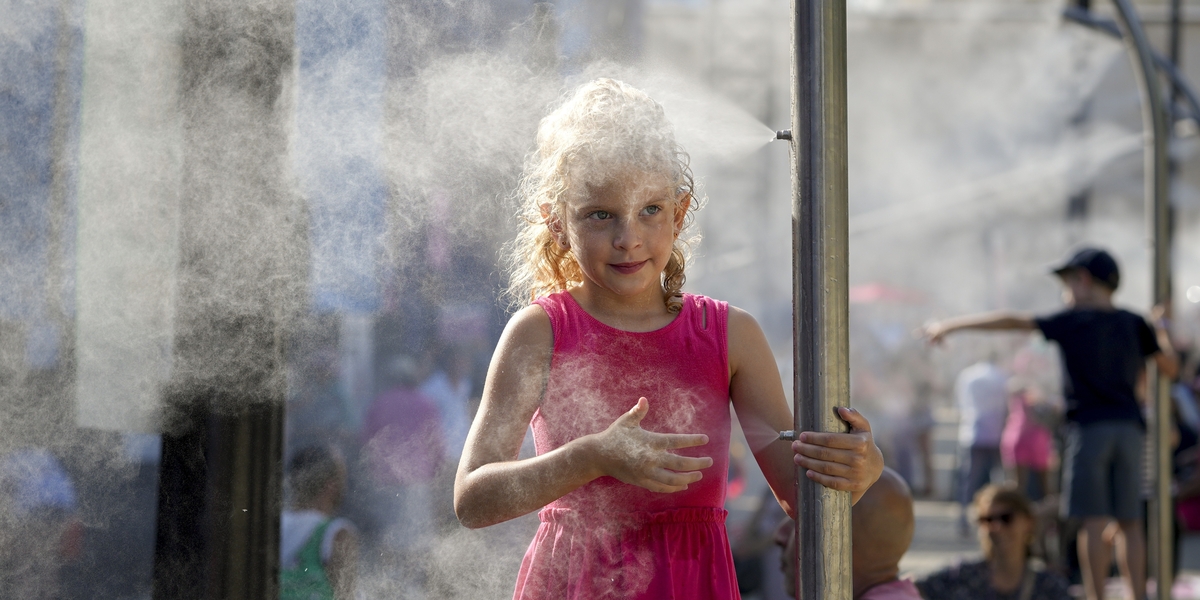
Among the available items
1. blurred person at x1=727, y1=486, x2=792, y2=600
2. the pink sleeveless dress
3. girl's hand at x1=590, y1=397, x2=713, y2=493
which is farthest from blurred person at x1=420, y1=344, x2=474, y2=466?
blurred person at x1=727, y1=486, x2=792, y2=600

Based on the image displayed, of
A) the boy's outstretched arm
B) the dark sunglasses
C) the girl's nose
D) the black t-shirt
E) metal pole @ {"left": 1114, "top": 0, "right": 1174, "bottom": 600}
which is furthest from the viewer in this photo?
the boy's outstretched arm

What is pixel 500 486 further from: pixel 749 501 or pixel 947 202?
pixel 947 202

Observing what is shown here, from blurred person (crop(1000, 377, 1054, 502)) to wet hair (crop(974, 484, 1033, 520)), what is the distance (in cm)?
326

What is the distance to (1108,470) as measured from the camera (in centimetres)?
462

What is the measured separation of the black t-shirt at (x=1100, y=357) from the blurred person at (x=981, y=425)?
3.04 m

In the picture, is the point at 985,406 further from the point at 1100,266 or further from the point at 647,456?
the point at 647,456

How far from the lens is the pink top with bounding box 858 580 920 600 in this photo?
1923 mm

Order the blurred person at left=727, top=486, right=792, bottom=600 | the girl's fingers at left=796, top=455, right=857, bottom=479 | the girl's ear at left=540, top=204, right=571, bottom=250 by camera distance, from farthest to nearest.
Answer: the blurred person at left=727, top=486, right=792, bottom=600 → the girl's ear at left=540, top=204, right=571, bottom=250 → the girl's fingers at left=796, top=455, right=857, bottom=479

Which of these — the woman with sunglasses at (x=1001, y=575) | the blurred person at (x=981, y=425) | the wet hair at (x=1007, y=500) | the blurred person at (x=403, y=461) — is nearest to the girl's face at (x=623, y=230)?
the blurred person at (x=403, y=461)

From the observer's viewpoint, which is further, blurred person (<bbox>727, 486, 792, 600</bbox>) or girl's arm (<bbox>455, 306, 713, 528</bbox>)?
blurred person (<bbox>727, 486, 792, 600</bbox>)

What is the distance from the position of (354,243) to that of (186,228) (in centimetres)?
27

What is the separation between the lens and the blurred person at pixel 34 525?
1.65 m

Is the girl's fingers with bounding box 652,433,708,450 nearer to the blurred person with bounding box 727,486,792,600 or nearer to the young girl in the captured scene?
the young girl

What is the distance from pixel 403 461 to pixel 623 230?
67cm
